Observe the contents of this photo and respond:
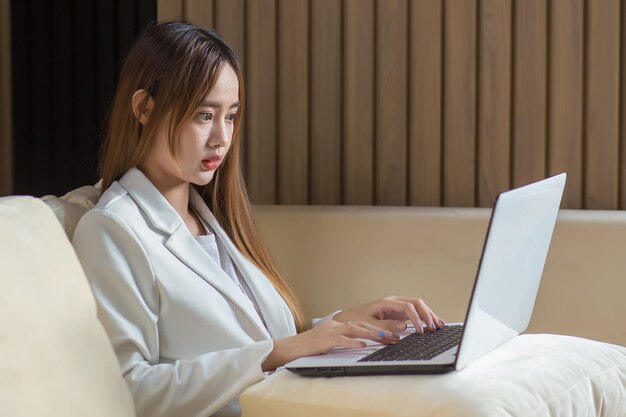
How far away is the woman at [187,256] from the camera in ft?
4.99

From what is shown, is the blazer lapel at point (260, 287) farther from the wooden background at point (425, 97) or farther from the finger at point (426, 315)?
the wooden background at point (425, 97)

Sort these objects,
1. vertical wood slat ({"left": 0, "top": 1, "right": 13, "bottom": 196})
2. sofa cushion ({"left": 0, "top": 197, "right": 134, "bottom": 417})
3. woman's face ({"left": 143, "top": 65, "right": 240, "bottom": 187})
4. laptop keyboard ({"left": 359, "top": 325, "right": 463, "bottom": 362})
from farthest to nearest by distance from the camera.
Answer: vertical wood slat ({"left": 0, "top": 1, "right": 13, "bottom": 196})
woman's face ({"left": 143, "top": 65, "right": 240, "bottom": 187})
laptop keyboard ({"left": 359, "top": 325, "right": 463, "bottom": 362})
sofa cushion ({"left": 0, "top": 197, "right": 134, "bottom": 417})

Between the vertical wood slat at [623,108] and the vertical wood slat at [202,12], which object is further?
the vertical wood slat at [202,12]

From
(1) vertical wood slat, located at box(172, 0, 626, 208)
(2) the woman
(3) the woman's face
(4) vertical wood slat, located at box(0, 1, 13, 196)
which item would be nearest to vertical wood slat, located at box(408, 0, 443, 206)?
(1) vertical wood slat, located at box(172, 0, 626, 208)

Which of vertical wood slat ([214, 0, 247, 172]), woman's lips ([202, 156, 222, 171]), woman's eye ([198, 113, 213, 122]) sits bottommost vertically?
woman's lips ([202, 156, 222, 171])

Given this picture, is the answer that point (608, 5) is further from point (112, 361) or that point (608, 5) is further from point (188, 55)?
point (112, 361)

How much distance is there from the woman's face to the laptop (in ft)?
1.41

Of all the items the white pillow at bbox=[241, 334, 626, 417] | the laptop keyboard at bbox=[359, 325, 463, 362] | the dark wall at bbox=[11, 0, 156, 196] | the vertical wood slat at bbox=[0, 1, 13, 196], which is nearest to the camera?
the white pillow at bbox=[241, 334, 626, 417]

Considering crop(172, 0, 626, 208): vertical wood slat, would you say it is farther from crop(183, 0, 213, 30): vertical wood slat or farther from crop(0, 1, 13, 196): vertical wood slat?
crop(0, 1, 13, 196): vertical wood slat

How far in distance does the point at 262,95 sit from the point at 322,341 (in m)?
1.12

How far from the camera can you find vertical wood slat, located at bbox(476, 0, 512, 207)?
2.33m

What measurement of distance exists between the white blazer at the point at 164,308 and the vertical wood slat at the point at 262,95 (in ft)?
2.42

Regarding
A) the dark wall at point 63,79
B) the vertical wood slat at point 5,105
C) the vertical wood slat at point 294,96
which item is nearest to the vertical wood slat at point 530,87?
the vertical wood slat at point 294,96

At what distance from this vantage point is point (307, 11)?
2.48 m
